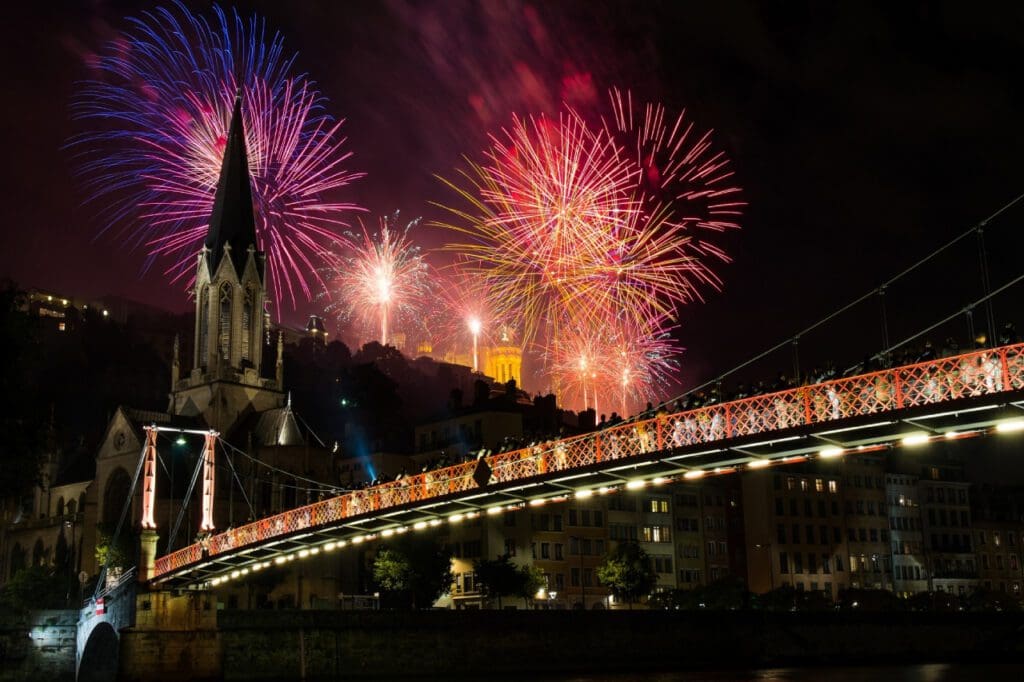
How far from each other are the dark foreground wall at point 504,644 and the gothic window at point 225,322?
5419 cm

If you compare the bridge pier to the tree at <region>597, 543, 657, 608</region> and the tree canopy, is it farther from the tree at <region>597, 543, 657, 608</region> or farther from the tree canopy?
the tree at <region>597, 543, 657, 608</region>

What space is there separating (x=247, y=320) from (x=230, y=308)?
2.49 metres

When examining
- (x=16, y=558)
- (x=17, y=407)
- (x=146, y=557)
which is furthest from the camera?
(x=16, y=558)

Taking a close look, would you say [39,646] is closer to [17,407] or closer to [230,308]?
[17,407]

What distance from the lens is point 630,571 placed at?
86.9 metres

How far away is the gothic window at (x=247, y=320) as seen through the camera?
Answer: 112 metres

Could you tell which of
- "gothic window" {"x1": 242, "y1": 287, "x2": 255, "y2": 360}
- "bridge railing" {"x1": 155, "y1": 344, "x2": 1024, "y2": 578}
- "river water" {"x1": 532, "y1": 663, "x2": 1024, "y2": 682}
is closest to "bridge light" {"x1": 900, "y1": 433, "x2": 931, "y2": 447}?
"bridge railing" {"x1": 155, "y1": 344, "x2": 1024, "y2": 578}

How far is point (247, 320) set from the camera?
113 metres

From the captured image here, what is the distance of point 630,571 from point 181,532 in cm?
3935

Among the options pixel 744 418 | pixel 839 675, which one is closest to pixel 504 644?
pixel 839 675

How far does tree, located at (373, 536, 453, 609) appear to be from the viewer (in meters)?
80.5

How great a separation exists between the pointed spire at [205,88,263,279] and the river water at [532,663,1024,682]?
6310 centimetres

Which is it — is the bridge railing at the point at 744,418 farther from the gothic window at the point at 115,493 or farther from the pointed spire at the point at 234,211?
the pointed spire at the point at 234,211

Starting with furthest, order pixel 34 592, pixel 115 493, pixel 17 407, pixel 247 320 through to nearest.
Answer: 1. pixel 247 320
2. pixel 115 493
3. pixel 34 592
4. pixel 17 407
